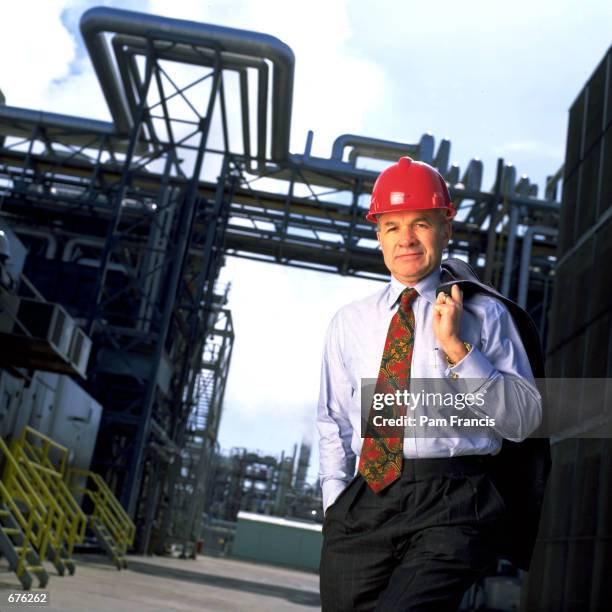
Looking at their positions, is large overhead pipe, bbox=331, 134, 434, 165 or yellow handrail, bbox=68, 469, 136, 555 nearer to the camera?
yellow handrail, bbox=68, 469, 136, 555

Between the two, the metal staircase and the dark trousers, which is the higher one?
the dark trousers

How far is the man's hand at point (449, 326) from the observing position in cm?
220

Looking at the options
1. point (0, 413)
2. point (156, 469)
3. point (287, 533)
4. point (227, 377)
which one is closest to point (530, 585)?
point (0, 413)

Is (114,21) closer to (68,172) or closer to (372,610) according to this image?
(68,172)

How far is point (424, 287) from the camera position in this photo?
249cm

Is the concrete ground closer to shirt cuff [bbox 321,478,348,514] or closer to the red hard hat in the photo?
shirt cuff [bbox 321,478,348,514]

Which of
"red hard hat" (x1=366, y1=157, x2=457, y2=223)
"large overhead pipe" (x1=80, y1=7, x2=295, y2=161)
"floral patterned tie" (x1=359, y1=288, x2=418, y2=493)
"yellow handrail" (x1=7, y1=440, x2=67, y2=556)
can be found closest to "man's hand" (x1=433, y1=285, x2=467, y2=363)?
"floral patterned tie" (x1=359, y1=288, x2=418, y2=493)

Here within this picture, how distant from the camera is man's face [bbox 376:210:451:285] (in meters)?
2.47

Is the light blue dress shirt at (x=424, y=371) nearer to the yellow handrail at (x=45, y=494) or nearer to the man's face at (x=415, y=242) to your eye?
the man's face at (x=415, y=242)

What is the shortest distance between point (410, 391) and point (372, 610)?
54cm

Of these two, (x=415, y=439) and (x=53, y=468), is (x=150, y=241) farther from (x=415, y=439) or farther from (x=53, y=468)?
(x=415, y=439)

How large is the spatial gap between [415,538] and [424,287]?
2.23 feet

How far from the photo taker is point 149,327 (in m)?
21.8

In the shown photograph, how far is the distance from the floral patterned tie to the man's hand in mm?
167
